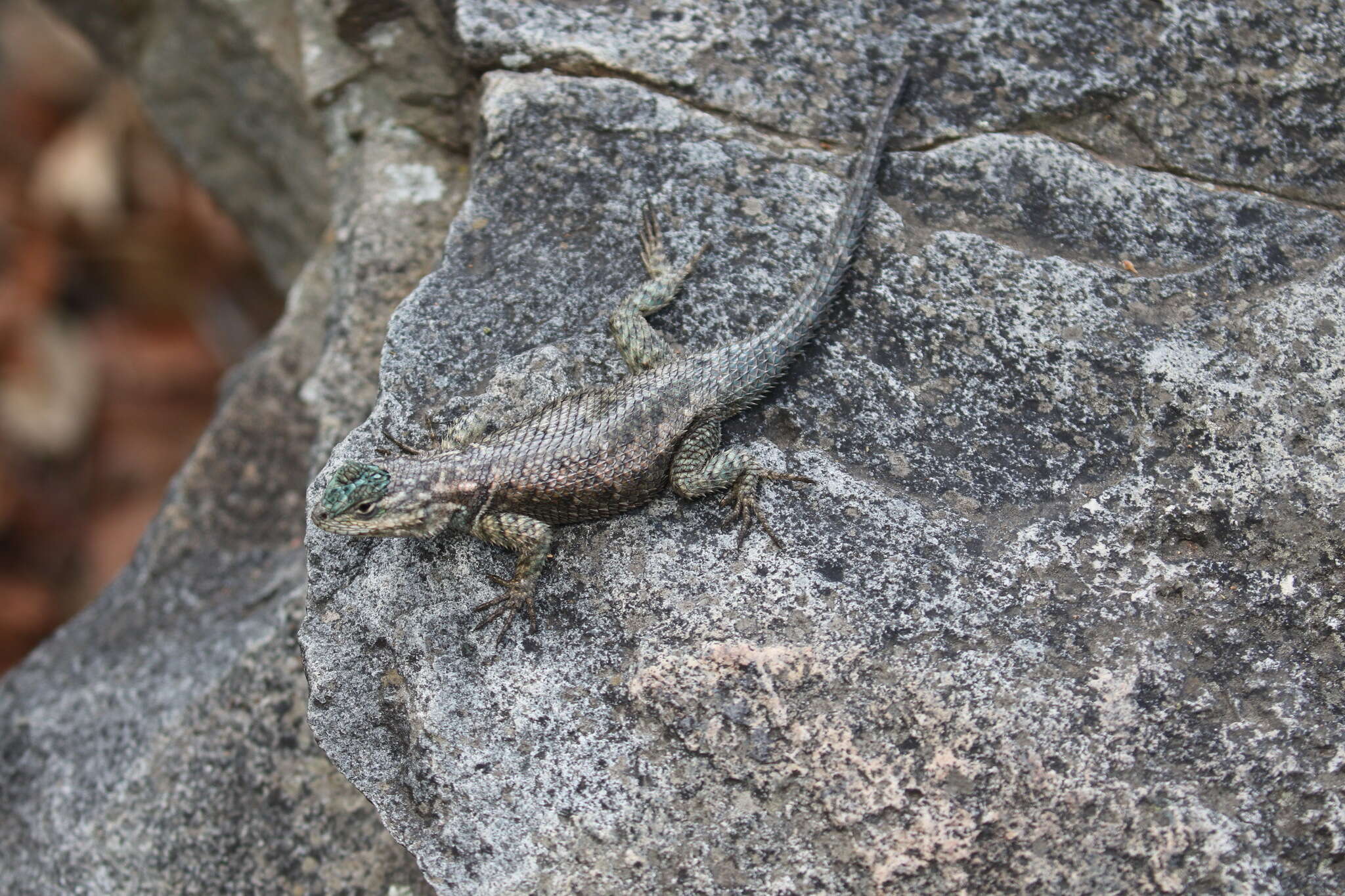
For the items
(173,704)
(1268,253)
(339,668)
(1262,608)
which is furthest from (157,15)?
(1262,608)

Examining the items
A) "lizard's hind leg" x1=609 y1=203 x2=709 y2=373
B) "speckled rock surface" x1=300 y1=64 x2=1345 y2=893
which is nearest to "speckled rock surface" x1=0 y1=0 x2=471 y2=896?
"speckled rock surface" x1=300 y1=64 x2=1345 y2=893

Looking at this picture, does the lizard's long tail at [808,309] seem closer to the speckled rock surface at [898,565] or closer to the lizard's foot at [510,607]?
the speckled rock surface at [898,565]

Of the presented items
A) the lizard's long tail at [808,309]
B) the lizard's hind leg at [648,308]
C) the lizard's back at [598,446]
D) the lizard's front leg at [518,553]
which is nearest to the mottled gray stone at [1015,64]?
the lizard's long tail at [808,309]

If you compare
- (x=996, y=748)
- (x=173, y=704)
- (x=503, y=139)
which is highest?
(x=503, y=139)

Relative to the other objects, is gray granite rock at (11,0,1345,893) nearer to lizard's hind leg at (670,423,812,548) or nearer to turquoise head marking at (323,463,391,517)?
lizard's hind leg at (670,423,812,548)

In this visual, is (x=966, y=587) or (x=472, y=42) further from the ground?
(x=472, y=42)

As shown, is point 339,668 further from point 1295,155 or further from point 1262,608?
point 1295,155
